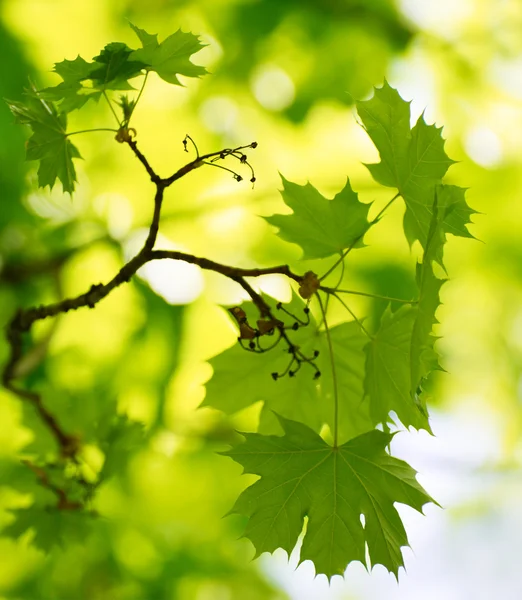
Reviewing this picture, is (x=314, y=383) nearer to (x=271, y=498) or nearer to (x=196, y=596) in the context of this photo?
(x=271, y=498)

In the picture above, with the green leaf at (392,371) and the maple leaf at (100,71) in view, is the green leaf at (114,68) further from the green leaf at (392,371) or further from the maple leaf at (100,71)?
the green leaf at (392,371)

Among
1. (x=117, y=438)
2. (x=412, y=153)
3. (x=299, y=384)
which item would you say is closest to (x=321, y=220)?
(x=412, y=153)

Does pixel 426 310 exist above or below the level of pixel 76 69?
below

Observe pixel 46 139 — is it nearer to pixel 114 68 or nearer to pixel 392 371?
pixel 114 68

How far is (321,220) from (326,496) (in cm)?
41

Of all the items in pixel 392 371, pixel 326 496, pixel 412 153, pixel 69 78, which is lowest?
pixel 326 496

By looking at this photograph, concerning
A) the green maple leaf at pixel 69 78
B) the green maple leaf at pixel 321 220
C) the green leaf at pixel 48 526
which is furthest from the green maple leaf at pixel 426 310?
the green leaf at pixel 48 526

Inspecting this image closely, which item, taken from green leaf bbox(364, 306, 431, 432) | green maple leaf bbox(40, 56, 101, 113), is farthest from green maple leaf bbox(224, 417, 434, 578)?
green maple leaf bbox(40, 56, 101, 113)

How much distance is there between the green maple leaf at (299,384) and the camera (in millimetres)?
1000

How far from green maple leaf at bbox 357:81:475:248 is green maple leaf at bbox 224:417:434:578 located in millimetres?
331

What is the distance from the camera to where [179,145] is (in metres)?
2.50

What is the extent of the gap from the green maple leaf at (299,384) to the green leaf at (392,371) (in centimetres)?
10

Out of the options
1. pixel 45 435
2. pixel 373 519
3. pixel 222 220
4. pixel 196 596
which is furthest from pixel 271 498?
pixel 196 596

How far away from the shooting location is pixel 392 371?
0.86 metres
